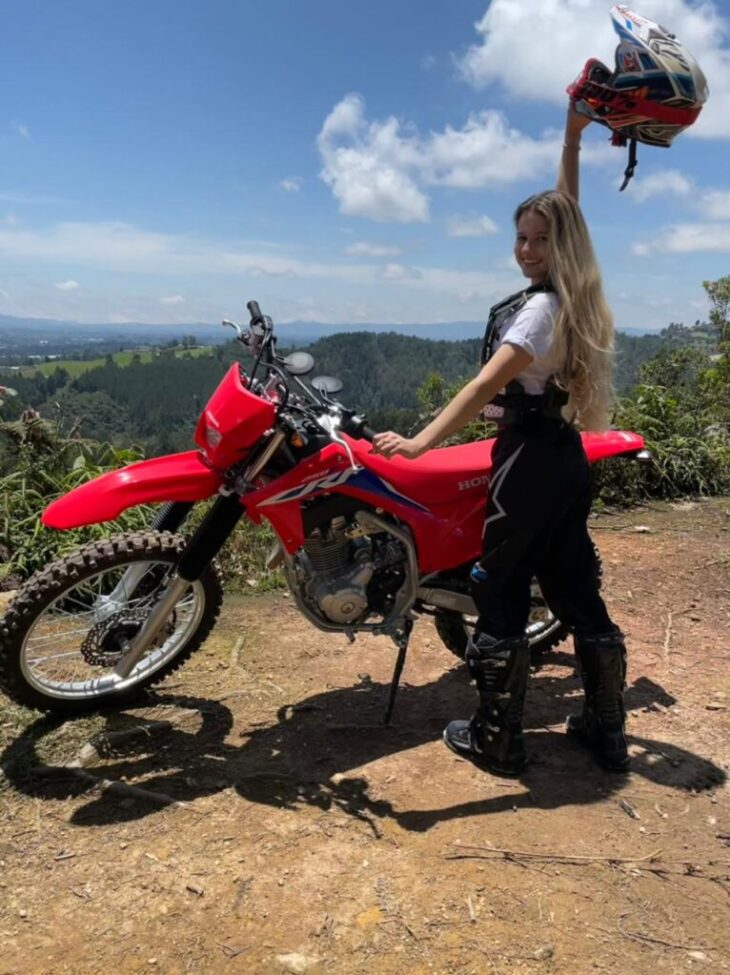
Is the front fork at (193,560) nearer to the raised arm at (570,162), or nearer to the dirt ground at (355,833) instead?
the dirt ground at (355,833)

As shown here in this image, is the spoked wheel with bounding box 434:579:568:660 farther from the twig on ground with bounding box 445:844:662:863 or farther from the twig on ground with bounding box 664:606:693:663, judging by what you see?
the twig on ground with bounding box 445:844:662:863

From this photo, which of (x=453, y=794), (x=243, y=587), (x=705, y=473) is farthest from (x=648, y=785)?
(x=705, y=473)

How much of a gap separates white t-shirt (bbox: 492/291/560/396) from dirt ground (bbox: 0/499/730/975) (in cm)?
172

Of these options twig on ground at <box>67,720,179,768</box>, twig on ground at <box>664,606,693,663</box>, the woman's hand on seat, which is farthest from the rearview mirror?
twig on ground at <box>664,606,693,663</box>

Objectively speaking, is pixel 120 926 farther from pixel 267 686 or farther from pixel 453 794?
pixel 267 686

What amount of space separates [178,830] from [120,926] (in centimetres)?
46

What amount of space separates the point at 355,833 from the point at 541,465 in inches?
60.5

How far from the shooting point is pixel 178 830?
2756mm

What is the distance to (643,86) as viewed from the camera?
9.32ft

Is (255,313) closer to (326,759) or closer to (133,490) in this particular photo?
(133,490)

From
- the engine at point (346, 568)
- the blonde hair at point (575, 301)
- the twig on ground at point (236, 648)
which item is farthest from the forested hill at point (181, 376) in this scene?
the blonde hair at point (575, 301)

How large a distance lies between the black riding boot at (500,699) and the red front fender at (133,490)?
4.35ft

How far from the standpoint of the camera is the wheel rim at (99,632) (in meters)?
3.34

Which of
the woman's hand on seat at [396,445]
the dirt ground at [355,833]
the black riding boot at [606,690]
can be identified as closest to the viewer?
the dirt ground at [355,833]
